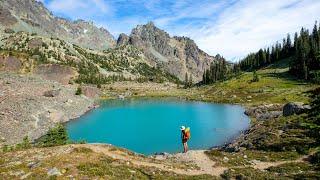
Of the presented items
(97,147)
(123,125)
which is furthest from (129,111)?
(97,147)

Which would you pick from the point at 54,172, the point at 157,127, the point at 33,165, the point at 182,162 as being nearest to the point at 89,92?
the point at 157,127

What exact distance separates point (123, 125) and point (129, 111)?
34.9 metres

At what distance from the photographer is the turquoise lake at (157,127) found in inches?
3024

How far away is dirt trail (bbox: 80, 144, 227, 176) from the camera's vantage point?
38.0 meters

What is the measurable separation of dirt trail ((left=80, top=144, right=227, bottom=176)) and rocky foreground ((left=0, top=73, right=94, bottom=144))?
115 feet

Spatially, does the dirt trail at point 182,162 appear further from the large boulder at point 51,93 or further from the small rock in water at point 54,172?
the large boulder at point 51,93

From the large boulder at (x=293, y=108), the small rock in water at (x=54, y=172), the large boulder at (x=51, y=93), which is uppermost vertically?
the large boulder at (x=51, y=93)

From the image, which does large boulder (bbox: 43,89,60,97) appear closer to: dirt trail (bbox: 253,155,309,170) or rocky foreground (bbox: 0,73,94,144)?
rocky foreground (bbox: 0,73,94,144)

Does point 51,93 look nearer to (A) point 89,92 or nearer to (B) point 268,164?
(A) point 89,92

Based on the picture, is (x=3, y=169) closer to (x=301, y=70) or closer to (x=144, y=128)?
(x=144, y=128)

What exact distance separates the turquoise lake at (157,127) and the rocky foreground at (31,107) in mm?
5098

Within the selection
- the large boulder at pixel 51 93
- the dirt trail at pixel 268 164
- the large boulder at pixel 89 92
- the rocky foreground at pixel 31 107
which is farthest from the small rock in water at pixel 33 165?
the large boulder at pixel 89 92

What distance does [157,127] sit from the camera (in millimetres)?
100562

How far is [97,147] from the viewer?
42062 mm
